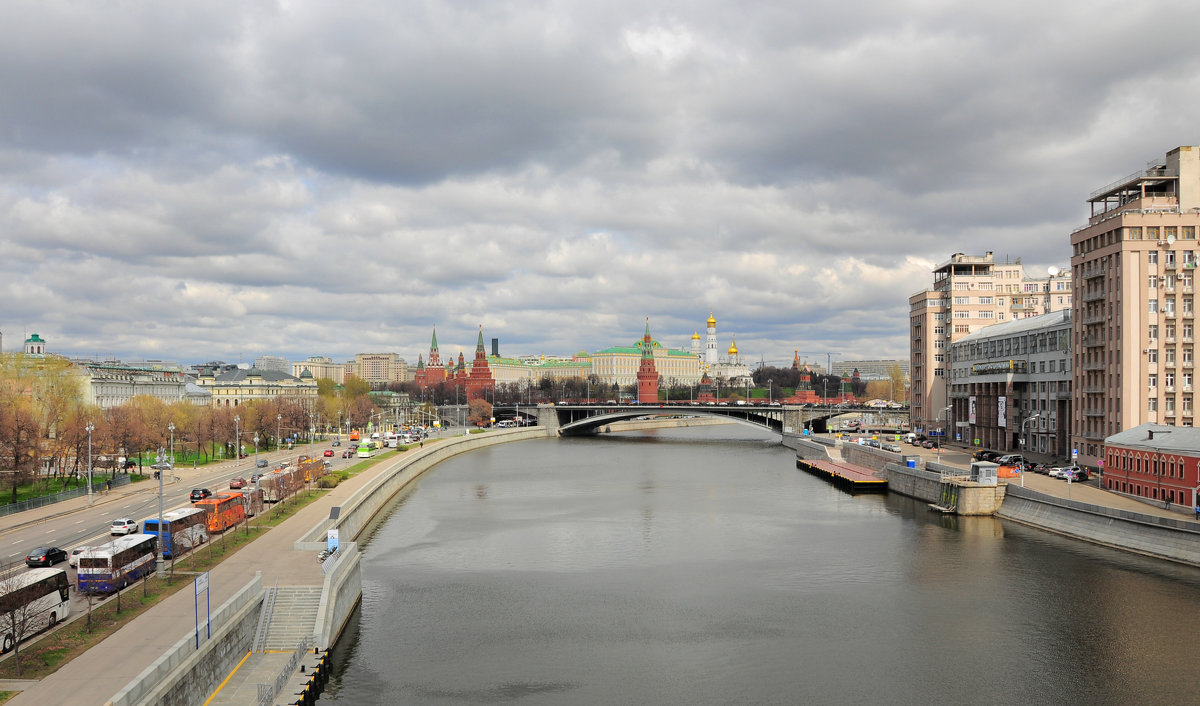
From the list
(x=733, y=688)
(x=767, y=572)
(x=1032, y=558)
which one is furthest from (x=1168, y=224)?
(x=733, y=688)

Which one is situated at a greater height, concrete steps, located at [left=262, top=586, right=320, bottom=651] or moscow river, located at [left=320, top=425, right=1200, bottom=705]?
concrete steps, located at [left=262, top=586, right=320, bottom=651]

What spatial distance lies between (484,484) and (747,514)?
2668cm

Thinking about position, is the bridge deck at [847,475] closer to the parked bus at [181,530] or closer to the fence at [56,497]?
the parked bus at [181,530]

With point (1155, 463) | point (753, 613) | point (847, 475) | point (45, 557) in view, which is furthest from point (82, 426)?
point (1155, 463)

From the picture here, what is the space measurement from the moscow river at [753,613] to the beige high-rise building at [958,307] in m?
44.6

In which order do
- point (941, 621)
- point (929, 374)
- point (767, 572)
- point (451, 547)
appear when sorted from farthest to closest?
1. point (929, 374)
2. point (451, 547)
3. point (767, 572)
4. point (941, 621)

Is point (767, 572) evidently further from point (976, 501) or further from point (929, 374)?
point (929, 374)

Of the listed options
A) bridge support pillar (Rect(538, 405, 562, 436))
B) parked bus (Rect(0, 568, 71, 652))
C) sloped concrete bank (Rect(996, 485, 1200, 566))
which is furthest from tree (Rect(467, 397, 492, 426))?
parked bus (Rect(0, 568, 71, 652))

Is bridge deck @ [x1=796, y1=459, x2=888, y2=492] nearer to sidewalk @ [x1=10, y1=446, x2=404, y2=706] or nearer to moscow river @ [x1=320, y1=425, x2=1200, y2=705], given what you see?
moscow river @ [x1=320, y1=425, x2=1200, y2=705]

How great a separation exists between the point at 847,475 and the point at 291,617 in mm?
60131

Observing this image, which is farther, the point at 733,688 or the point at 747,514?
the point at 747,514

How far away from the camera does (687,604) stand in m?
36.0

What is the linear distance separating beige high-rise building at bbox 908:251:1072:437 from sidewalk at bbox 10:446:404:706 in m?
79.9

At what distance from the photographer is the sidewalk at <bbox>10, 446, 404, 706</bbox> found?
20531 millimetres
